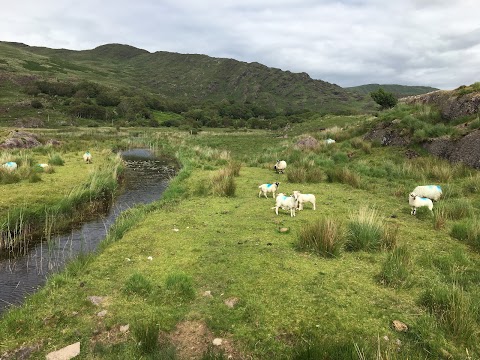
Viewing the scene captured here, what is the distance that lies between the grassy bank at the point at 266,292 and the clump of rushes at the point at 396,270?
0.03 metres

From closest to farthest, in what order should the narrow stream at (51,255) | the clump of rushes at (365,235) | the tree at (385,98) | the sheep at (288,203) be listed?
the narrow stream at (51,255), the clump of rushes at (365,235), the sheep at (288,203), the tree at (385,98)

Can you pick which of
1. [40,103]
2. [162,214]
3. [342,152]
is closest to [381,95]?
[342,152]

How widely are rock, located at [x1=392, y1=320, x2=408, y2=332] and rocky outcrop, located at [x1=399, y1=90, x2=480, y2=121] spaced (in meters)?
20.8

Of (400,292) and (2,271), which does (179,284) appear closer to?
(400,292)

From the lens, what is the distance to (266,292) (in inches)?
253

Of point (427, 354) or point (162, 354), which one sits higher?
point (427, 354)

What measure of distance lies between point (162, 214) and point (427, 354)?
951 cm

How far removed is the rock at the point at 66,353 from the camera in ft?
16.5

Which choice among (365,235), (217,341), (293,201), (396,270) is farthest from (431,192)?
(217,341)

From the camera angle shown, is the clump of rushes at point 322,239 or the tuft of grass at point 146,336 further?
the clump of rushes at point 322,239

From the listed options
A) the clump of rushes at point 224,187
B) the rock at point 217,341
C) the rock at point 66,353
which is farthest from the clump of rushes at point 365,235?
the clump of rushes at point 224,187

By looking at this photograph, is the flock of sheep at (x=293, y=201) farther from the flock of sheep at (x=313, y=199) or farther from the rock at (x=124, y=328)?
the rock at (x=124, y=328)

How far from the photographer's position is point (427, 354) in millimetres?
4625

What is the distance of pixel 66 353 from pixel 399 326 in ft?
16.7
